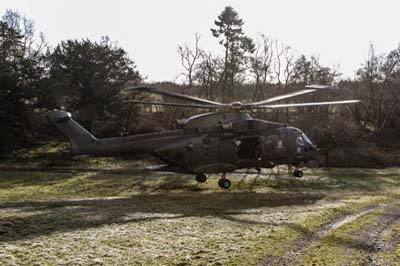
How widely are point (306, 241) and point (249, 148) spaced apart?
9.74 m

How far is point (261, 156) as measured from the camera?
747 inches

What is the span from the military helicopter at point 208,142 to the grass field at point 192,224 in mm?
Result: 1273

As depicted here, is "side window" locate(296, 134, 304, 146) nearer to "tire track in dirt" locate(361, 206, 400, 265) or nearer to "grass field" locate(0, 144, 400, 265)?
"grass field" locate(0, 144, 400, 265)

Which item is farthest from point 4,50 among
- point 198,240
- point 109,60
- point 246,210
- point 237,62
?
point 198,240

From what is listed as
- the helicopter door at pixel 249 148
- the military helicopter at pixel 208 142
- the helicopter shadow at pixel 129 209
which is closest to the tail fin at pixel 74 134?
the military helicopter at pixel 208 142

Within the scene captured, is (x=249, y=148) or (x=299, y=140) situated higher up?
(x=299, y=140)

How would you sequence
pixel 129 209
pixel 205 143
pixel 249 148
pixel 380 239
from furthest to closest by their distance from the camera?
1. pixel 249 148
2. pixel 205 143
3. pixel 129 209
4. pixel 380 239

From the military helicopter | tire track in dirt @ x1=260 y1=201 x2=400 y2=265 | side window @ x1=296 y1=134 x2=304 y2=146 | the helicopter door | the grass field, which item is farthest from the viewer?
side window @ x1=296 y1=134 x2=304 y2=146

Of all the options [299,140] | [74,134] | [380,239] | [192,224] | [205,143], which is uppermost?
[74,134]

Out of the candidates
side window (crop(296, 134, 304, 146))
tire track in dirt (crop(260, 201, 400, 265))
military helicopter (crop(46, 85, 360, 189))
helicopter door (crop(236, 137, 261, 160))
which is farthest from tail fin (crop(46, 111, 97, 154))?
tire track in dirt (crop(260, 201, 400, 265))

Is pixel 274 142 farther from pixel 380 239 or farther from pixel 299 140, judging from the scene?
pixel 380 239

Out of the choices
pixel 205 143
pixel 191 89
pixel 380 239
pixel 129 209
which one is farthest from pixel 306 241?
pixel 191 89

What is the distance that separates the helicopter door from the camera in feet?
62.0

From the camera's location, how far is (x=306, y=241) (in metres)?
9.46
